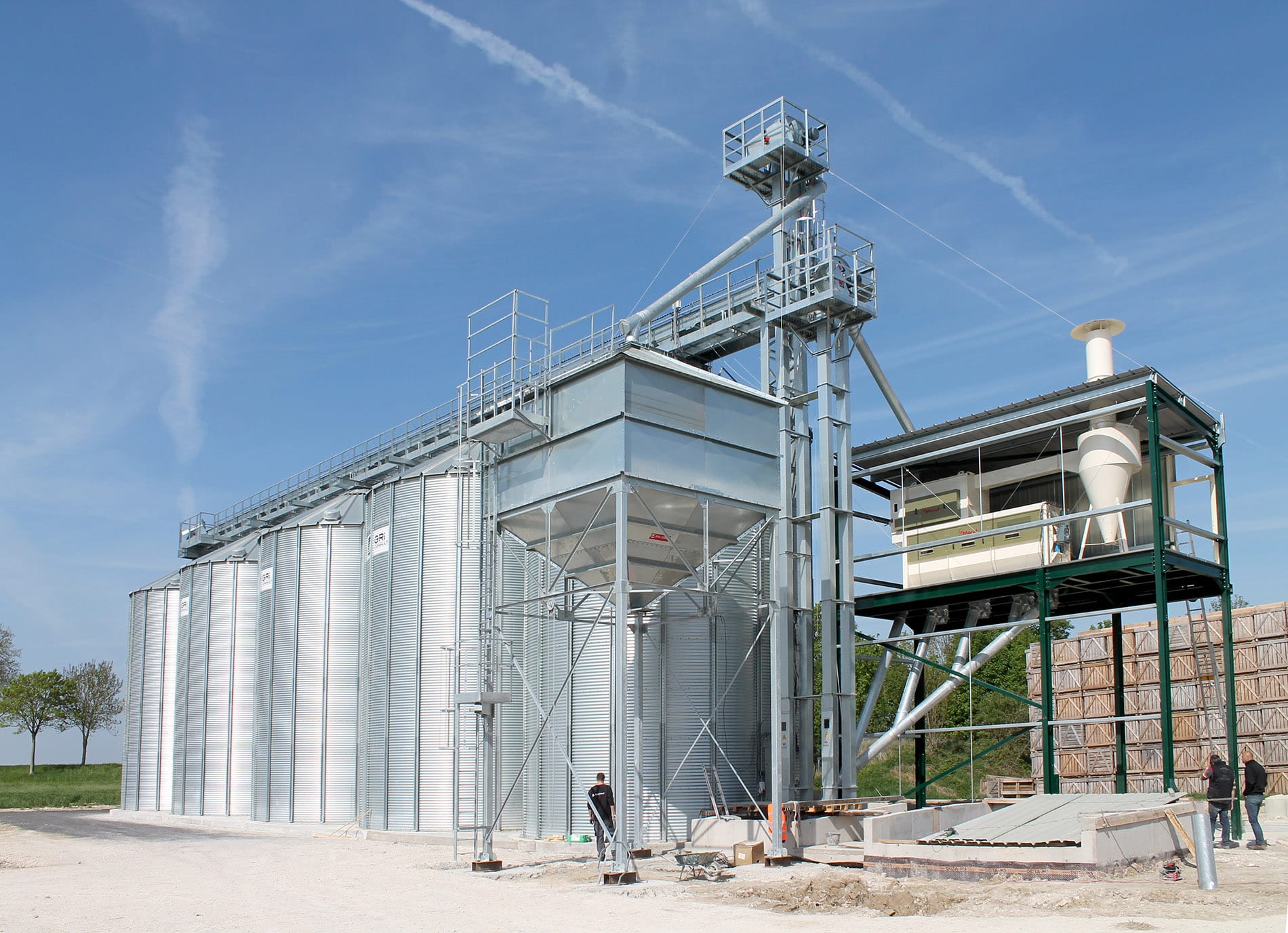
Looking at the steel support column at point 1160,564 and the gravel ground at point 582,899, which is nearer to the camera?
the gravel ground at point 582,899

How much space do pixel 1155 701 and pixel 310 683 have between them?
1027 inches

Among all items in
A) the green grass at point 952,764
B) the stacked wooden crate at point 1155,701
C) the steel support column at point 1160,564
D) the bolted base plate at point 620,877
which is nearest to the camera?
the bolted base plate at point 620,877

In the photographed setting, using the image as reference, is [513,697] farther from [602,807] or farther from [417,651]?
[602,807]

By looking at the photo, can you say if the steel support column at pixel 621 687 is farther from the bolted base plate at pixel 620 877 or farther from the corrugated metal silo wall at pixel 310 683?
the corrugated metal silo wall at pixel 310 683

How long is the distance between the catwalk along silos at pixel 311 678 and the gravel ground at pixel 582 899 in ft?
29.4

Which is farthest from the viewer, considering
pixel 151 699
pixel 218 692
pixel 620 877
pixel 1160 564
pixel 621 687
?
Answer: pixel 151 699

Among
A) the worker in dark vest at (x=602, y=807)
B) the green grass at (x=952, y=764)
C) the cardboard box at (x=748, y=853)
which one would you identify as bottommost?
the green grass at (x=952, y=764)

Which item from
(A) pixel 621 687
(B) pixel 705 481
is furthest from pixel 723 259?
(A) pixel 621 687

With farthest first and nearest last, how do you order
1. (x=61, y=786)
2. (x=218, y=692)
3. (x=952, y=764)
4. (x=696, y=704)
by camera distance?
1. (x=61, y=786)
2. (x=952, y=764)
3. (x=218, y=692)
4. (x=696, y=704)

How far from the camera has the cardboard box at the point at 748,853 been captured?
68.0 feet

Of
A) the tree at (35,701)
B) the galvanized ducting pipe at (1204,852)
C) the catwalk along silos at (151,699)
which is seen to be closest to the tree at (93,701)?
the tree at (35,701)

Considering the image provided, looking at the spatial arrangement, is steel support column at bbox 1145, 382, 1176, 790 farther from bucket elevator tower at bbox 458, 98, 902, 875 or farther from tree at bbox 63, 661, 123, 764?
tree at bbox 63, 661, 123, 764

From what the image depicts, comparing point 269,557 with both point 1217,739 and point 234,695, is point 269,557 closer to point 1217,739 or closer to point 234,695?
point 234,695

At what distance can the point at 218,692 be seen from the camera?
40625mm
